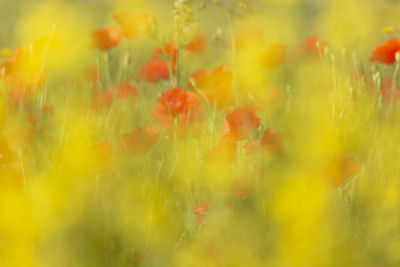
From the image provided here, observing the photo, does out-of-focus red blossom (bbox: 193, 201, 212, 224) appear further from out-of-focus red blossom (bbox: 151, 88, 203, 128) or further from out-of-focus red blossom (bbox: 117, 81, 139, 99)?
out-of-focus red blossom (bbox: 117, 81, 139, 99)

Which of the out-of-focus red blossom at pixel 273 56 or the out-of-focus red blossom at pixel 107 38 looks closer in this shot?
the out-of-focus red blossom at pixel 273 56

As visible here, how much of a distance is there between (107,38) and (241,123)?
27.3 inches

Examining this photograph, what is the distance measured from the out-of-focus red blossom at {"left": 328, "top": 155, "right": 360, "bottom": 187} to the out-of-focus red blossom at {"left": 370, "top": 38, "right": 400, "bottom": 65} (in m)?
0.55

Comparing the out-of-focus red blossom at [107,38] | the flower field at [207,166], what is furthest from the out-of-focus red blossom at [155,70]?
the out-of-focus red blossom at [107,38]

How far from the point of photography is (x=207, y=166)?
3.25ft

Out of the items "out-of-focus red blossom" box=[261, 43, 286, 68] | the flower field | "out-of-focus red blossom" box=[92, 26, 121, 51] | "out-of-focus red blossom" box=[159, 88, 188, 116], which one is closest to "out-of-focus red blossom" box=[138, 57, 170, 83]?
the flower field

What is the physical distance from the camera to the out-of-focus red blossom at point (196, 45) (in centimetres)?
158

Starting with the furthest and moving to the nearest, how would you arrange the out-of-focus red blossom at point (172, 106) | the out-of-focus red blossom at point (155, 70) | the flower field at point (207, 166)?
the out-of-focus red blossom at point (155, 70), the out-of-focus red blossom at point (172, 106), the flower field at point (207, 166)

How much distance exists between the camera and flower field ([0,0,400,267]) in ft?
2.14

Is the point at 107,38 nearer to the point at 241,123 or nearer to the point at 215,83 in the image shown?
the point at 215,83

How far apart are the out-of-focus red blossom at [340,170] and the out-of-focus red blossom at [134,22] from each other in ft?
1.92

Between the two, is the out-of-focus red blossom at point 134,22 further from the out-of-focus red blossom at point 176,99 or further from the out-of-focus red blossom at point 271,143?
the out-of-focus red blossom at point 271,143

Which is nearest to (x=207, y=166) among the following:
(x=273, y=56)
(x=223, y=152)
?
(x=223, y=152)

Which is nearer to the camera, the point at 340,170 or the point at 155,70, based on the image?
the point at 340,170
